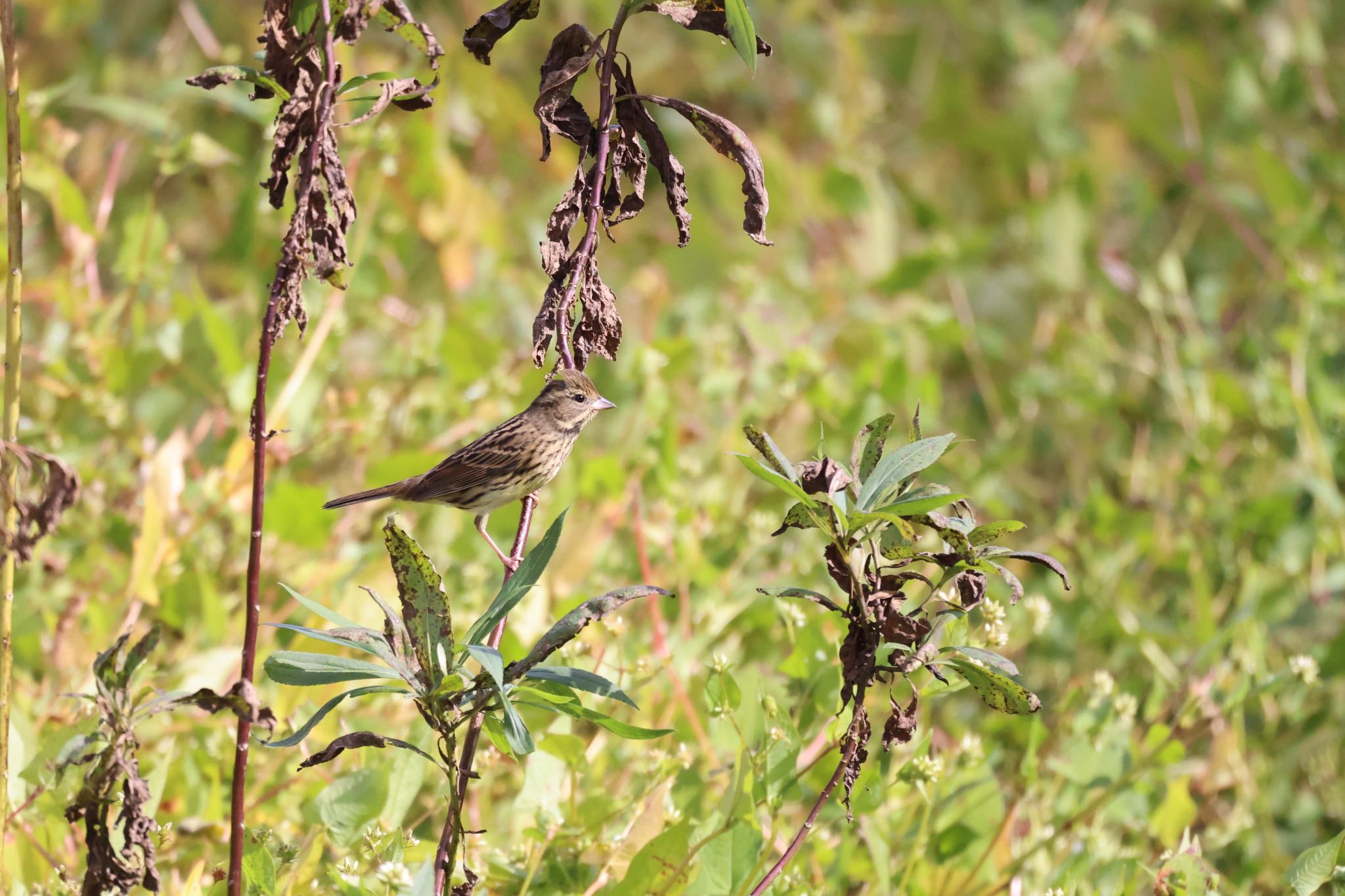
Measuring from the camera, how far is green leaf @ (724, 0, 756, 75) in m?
1.17

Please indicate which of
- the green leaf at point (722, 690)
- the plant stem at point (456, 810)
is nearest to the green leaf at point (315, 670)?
the plant stem at point (456, 810)

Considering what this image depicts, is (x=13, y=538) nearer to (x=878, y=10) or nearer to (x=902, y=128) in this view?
(x=902, y=128)

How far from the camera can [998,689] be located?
1271 millimetres

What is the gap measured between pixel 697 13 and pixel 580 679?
2.10ft

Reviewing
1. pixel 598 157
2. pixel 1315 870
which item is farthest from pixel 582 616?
pixel 1315 870

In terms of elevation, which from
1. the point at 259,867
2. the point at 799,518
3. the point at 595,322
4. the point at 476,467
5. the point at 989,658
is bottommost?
the point at 476,467

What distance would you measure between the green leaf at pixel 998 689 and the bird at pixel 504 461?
111 centimetres

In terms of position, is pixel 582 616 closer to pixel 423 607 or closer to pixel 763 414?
pixel 423 607

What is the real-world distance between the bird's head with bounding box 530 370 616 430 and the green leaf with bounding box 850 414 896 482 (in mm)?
1035

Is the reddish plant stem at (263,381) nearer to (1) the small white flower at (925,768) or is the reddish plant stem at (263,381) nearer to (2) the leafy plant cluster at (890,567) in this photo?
(2) the leafy plant cluster at (890,567)

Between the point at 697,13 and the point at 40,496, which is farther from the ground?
the point at 697,13

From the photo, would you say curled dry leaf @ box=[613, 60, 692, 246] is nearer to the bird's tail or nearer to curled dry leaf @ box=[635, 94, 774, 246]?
curled dry leaf @ box=[635, 94, 774, 246]

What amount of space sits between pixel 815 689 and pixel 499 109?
3.10 m

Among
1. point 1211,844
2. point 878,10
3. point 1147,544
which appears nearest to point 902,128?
point 878,10
